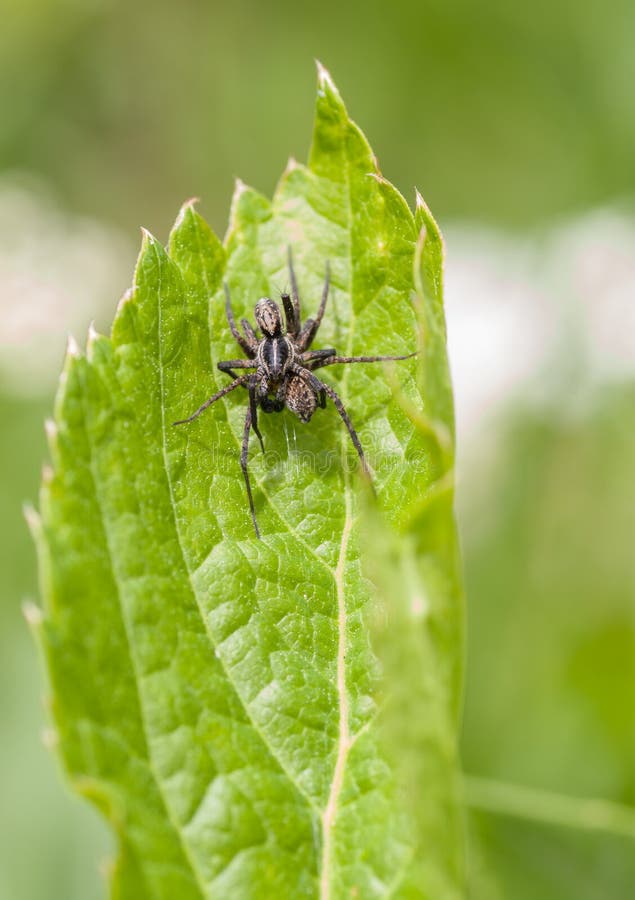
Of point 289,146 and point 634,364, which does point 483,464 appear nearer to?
point 634,364

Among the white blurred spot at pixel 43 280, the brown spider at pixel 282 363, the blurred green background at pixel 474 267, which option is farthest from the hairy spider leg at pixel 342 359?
the white blurred spot at pixel 43 280

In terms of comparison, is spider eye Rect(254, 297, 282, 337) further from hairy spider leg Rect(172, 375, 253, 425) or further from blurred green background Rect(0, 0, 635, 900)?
blurred green background Rect(0, 0, 635, 900)

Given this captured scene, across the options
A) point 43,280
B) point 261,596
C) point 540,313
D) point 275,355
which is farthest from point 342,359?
point 43,280

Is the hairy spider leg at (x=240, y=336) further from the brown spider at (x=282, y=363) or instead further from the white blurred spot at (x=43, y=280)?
the white blurred spot at (x=43, y=280)

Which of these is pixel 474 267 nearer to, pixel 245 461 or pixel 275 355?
pixel 275 355

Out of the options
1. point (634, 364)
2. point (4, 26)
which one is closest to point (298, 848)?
point (634, 364)
